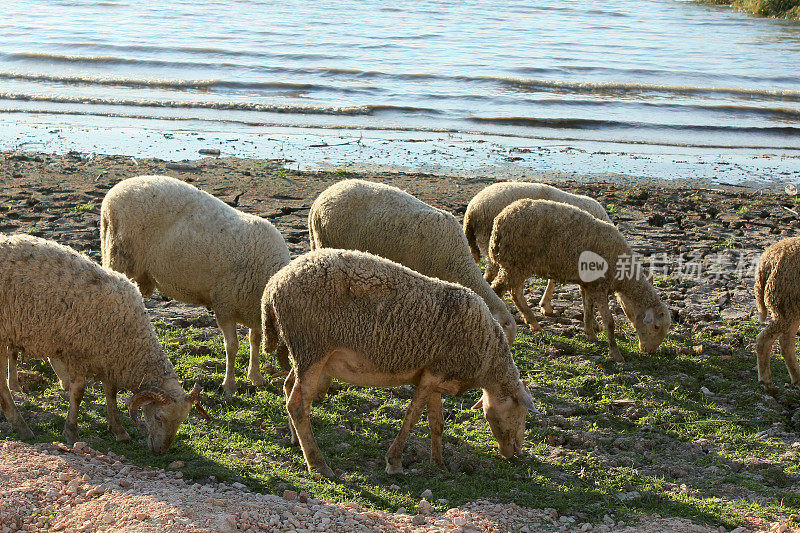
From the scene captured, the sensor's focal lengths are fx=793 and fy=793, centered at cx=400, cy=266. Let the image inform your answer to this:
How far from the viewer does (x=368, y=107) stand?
20.8 meters

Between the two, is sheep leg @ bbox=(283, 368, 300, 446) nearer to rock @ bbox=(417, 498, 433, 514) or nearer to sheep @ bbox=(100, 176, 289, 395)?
sheep @ bbox=(100, 176, 289, 395)

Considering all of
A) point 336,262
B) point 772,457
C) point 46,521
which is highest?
point 336,262

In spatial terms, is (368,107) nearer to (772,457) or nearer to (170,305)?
(170,305)

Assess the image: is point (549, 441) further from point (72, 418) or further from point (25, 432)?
point (25, 432)

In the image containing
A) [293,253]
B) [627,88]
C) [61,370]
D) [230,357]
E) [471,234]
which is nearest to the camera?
[61,370]

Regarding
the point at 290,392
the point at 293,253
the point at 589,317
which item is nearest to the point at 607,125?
the point at 293,253

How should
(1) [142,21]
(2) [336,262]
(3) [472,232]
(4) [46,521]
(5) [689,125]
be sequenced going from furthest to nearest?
(1) [142,21]
(5) [689,125]
(3) [472,232]
(2) [336,262]
(4) [46,521]

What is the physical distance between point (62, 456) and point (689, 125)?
720 inches

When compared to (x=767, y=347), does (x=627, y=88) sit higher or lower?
higher

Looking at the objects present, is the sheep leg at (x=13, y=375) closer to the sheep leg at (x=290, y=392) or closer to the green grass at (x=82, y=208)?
the sheep leg at (x=290, y=392)

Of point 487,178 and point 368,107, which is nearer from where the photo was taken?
point 487,178

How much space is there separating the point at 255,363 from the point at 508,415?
2452 millimetres

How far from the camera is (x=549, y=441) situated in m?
6.26

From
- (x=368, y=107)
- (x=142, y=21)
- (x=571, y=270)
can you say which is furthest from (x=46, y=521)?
(x=142, y=21)
